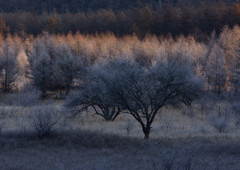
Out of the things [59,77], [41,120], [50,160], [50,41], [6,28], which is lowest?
[50,160]

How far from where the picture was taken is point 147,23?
68875 mm

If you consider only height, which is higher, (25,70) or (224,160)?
(25,70)

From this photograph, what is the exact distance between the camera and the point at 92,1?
124188 millimetres

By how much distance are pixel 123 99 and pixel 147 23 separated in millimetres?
56754

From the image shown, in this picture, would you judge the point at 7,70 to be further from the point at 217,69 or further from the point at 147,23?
the point at 147,23

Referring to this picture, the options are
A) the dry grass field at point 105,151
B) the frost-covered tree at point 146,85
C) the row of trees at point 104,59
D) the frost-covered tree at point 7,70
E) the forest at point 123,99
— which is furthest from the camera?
the frost-covered tree at point 7,70

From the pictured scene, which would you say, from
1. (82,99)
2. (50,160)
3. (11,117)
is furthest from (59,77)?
(50,160)

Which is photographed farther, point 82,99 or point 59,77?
point 59,77

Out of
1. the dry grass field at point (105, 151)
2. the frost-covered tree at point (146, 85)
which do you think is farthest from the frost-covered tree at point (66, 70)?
the frost-covered tree at point (146, 85)

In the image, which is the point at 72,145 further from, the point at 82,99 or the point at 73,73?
the point at 73,73

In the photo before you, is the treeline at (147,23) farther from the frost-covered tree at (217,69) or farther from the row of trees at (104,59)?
the frost-covered tree at (217,69)

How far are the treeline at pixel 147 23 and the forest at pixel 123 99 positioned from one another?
0.24m

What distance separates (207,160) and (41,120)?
839 cm

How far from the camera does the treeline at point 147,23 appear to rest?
63906 mm
